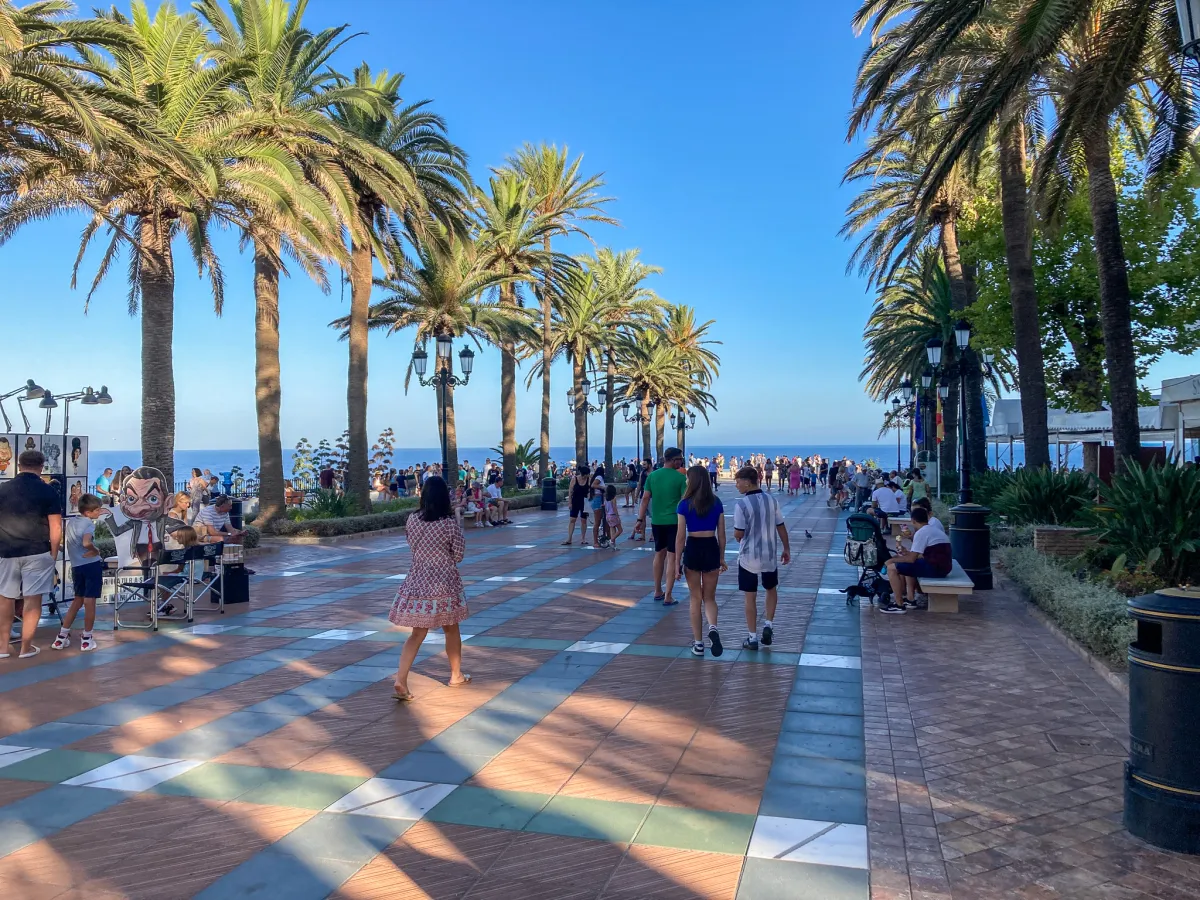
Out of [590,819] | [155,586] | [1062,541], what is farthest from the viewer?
[1062,541]

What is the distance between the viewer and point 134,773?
5.02m

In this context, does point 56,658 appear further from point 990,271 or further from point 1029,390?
point 990,271

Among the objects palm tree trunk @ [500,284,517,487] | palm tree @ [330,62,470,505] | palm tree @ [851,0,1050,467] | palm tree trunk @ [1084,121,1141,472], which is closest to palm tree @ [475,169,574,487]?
palm tree trunk @ [500,284,517,487]

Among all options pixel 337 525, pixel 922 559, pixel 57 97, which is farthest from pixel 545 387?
pixel 922 559

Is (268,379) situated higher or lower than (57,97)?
lower

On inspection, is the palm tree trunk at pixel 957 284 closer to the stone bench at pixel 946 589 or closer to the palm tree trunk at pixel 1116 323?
the palm tree trunk at pixel 1116 323

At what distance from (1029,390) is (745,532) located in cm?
1056

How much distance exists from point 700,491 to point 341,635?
12.8 feet

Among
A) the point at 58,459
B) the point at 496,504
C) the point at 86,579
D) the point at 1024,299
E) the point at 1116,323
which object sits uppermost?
the point at 1024,299

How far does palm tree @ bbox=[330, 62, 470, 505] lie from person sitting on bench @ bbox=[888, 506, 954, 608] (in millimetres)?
12669

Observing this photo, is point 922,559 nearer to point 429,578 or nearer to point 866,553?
point 866,553

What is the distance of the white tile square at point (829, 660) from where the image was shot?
7.44 metres

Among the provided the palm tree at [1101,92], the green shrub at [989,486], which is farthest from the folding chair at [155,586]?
the green shrub at [989,486]

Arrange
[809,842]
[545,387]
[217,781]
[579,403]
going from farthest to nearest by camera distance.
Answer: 1. [579,403]
2. [545,387]
3. [217,781]
4. [809,842]
